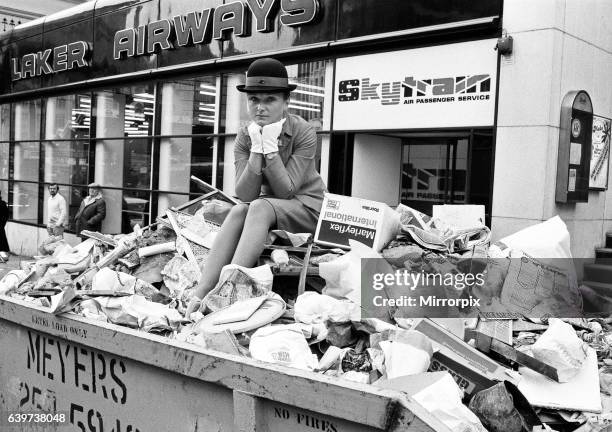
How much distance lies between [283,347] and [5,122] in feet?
63.0

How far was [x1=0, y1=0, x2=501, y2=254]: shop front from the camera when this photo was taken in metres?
8.67

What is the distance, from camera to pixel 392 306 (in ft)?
10.9

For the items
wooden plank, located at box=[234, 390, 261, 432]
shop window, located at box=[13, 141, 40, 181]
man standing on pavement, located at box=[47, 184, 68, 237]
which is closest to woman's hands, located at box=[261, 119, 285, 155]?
wooden plank, located at box=[234, 390, 261, 432]

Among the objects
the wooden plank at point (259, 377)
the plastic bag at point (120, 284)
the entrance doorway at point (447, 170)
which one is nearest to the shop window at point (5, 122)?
the entrance doorway at point (447, 170)

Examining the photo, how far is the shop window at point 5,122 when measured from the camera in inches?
764

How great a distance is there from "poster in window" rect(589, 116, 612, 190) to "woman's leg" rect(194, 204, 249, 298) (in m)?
5.92

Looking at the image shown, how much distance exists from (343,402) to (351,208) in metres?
2.22

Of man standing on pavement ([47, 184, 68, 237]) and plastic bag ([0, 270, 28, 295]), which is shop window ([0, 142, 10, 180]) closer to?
man standing on pavement ([47, 184, 68, 237])

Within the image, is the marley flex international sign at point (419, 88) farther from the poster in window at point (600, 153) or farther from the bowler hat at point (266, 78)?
the bowler hat at point (266, 78)

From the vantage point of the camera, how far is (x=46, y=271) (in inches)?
183

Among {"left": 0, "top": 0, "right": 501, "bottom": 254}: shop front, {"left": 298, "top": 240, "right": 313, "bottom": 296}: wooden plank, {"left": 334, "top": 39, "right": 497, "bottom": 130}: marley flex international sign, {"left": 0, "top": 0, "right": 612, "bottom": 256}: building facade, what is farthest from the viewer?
{"left": 0, "top": 0, "right": 501, "bottom": 254}: shop front

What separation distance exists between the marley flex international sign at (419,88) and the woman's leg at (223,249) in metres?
5.15

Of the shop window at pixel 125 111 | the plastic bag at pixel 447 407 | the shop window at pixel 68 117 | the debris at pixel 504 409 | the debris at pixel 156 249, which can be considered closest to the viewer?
the plastic bag at pixel 447 407

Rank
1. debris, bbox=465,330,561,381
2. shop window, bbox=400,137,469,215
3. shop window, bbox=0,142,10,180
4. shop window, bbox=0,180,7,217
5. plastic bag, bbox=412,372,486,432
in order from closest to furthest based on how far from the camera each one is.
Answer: plastic bag, bbox=412,372,486,432 → debris, bbox=465,330,561,381 → shop window, bbox=400,137,469,215 → shop window, bbox=0,142,10,180 → shop window, bbox=0,180,7,217
